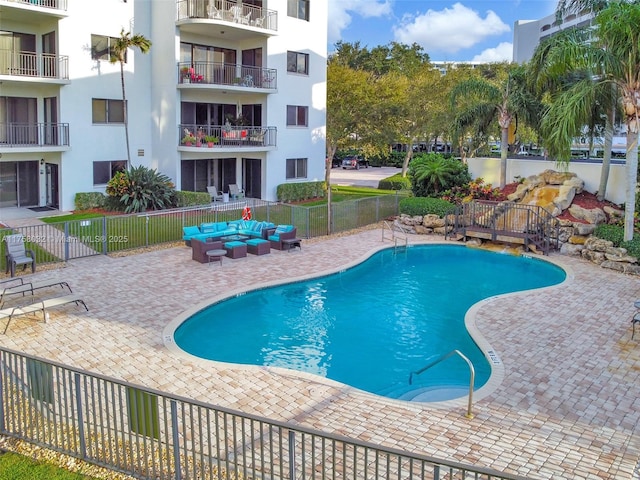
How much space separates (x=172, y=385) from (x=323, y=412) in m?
2.73

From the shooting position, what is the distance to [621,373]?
1161cm

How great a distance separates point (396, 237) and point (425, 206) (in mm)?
2401

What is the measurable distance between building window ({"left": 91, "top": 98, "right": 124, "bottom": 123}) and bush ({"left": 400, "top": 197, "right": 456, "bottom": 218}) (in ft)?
45.2

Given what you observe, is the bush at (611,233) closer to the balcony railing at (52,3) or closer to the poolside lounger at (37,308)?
the poolside lounger at (37,308)

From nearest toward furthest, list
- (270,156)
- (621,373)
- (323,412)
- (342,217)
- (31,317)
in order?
(323,412) → (621,373) → (31,317) → (342,217) → (270,156)

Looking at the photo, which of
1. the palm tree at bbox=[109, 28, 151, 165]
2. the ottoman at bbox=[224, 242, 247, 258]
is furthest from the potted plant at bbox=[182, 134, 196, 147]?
the ottoman at bbox=[224, 242, 247, 258]

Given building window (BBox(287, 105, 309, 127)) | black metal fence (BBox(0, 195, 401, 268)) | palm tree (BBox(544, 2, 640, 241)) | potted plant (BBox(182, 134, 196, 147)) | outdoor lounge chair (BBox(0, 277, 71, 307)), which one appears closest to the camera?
outdoor lounge chair (BBox(0, 277, 71, 307))

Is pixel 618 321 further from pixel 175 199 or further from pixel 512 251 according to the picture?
pixel 175 199

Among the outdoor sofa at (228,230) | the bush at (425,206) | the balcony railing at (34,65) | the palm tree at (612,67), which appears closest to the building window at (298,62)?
the bush at (425,206)

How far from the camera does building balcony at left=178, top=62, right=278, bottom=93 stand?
3003cm

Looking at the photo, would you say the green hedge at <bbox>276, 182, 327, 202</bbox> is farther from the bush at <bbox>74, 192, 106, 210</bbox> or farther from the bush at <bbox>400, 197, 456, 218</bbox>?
the bush at <bbox>74, 192, 106, 210</bbox>

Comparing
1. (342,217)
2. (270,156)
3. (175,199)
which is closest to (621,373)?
(342,217)

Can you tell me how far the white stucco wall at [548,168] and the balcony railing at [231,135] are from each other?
10308 millimetres

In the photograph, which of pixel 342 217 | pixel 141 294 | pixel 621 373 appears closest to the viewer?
pixel 621 373
